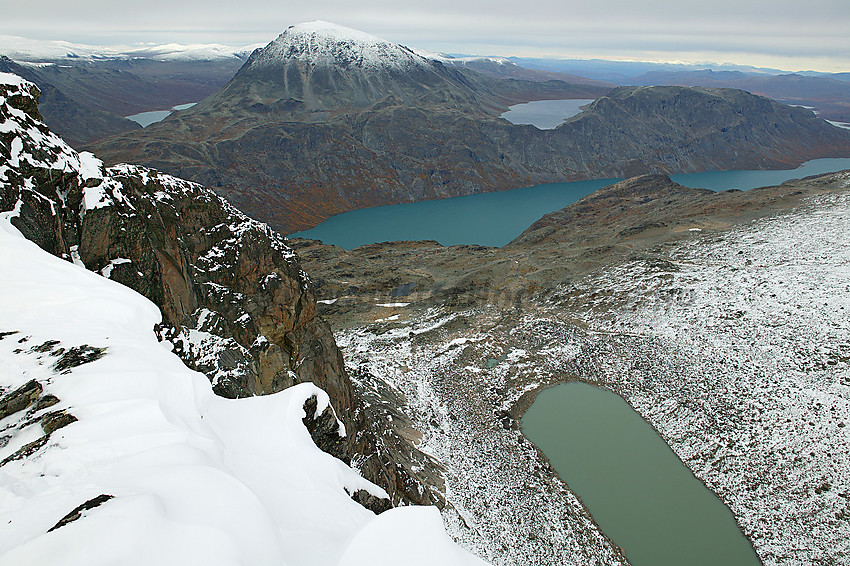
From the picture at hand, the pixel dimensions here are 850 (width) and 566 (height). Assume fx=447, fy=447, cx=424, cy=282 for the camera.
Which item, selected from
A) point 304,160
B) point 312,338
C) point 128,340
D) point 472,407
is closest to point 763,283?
point 472,407

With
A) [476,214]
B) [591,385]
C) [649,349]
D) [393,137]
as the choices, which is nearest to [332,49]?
[393,137]

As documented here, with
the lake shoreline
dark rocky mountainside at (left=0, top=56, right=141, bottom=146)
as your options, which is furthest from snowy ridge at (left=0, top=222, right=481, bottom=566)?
dark rocky mountainside at (left=0, top=56, right=141, bottom=146)

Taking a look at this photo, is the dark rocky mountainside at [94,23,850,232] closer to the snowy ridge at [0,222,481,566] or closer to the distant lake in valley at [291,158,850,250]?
the distant lake in valley at [291,158,850,250]

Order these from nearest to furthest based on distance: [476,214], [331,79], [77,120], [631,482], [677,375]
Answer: [631,482]
[677,375]
[476,214]
[331,79]
[77,120]

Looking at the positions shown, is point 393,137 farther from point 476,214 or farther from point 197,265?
point 197,265

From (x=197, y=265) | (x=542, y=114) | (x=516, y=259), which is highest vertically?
(x=542, y=114)

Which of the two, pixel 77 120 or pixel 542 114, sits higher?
pixel 542 114

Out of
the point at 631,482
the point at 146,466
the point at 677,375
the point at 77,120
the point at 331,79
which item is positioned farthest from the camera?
the point at 77,120
